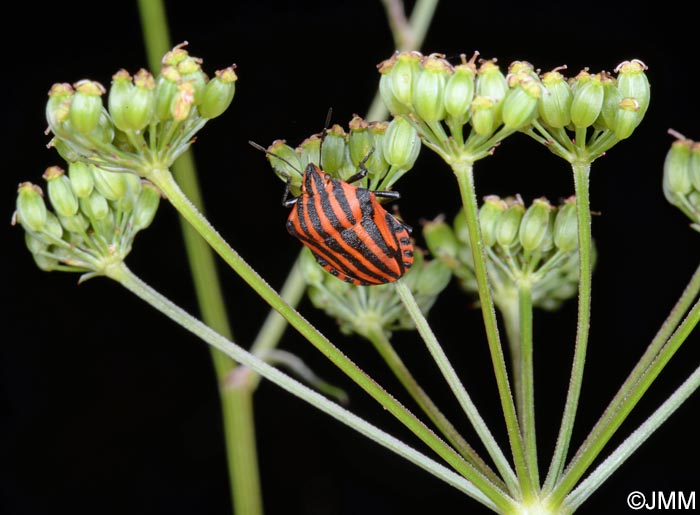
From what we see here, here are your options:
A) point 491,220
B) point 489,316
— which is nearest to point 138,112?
point 489,316

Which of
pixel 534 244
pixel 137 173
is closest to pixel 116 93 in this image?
pixel 137 173

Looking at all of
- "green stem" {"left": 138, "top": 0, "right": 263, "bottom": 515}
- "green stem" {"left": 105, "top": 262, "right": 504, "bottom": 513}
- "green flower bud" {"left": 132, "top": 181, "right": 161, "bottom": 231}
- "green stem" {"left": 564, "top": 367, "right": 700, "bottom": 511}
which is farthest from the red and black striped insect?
"green stem" {"left": 138, "top": 0, "right": 263, "bottom": 515}

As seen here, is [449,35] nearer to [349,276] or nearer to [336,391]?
[336,391]

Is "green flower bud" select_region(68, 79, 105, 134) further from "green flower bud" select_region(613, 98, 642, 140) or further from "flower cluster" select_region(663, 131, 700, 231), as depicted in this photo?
"flower cluster" select_region(663, 131, 700, 231)

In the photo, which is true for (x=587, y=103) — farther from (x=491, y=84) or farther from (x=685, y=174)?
(x=685, y=174)

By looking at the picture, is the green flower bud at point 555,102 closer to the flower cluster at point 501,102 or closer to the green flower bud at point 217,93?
the flower cluster at point 501,102

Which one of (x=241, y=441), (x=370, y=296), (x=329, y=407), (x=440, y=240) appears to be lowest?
(x=329, y=407)
